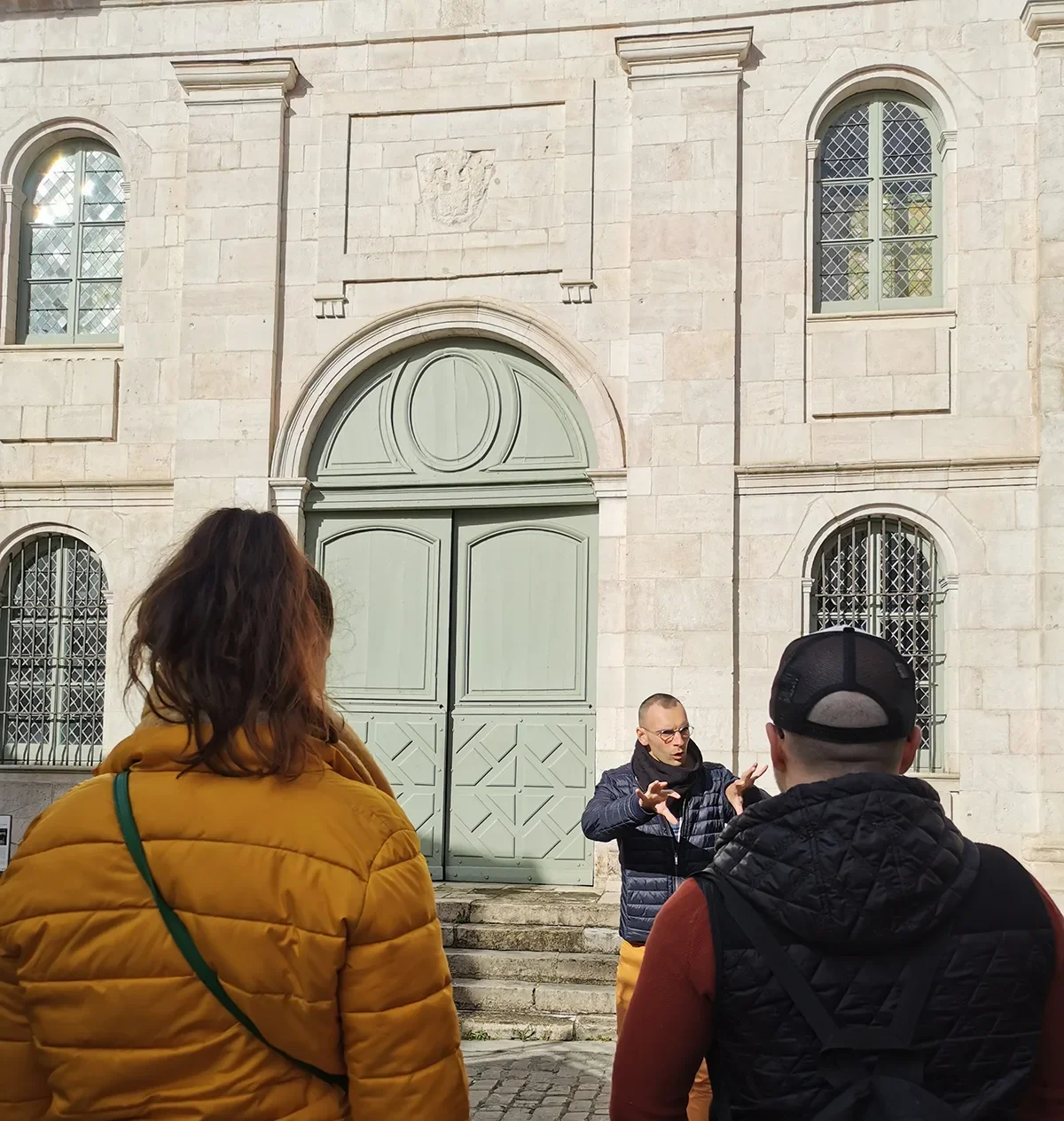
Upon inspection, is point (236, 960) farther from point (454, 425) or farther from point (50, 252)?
point (50, 252)

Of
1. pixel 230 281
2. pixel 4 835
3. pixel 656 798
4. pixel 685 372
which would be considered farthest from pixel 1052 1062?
pixel 230 281


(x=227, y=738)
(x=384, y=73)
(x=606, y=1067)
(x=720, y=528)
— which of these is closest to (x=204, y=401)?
(x=384, y=73)

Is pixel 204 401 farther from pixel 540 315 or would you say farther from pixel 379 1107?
pixel 379 1107

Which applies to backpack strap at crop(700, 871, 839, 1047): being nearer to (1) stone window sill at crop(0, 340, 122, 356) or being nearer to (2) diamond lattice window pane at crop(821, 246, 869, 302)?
(2) diamond lattice window pane at crop(821, 246, 869, 302)

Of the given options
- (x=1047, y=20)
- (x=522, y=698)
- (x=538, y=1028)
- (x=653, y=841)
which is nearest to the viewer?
(x=653, y=841)

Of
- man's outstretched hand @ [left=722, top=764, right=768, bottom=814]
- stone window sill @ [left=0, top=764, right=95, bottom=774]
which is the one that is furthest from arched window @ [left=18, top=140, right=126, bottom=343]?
man's outstretched hand @ [left=722, top=764, right=768, bottom=814]

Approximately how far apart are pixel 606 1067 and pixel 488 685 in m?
3.55

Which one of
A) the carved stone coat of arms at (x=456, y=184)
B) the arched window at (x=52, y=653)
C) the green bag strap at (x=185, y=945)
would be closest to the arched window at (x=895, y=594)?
the carved stone coat of arms at (x=456, y=184)

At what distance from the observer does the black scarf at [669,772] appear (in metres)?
5.58

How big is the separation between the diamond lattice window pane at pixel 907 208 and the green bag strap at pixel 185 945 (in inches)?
354

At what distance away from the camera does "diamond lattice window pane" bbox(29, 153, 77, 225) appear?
441 inches

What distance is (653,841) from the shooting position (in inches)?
219

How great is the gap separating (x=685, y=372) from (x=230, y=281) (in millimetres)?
3556

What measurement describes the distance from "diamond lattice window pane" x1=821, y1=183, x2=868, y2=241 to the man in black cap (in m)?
8.54
